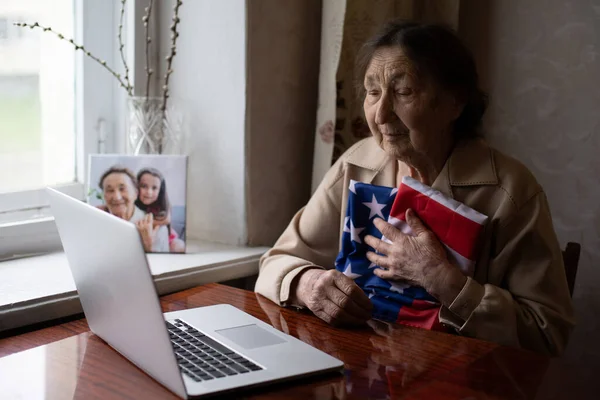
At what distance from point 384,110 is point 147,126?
648 millimetres

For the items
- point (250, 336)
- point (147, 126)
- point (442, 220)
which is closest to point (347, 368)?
point (250, 336)

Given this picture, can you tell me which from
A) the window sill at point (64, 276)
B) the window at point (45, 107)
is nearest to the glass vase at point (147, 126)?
the window at point (45, 107)

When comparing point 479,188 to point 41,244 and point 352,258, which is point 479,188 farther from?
point 41,244

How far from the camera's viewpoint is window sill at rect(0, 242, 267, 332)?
4.49ft

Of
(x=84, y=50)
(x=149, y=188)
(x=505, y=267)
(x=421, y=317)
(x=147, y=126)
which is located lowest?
(x=421, y=317)

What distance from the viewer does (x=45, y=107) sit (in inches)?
73.5

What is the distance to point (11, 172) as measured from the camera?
5.89ft

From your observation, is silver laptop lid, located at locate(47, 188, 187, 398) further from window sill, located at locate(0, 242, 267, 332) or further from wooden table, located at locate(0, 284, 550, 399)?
window sill, located at locate(0, 242, 267, 332)

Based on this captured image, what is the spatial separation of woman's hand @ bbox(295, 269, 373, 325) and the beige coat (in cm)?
7

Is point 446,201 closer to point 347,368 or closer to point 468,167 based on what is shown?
point 468,167

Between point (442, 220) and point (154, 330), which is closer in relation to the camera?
point (154, 330)

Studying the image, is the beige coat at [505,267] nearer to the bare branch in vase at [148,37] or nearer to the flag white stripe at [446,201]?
the flag white stripe at [446,201]

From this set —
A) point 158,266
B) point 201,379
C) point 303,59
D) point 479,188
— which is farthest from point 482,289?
point 303,59

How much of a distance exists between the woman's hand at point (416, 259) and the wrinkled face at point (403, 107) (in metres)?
0.16
